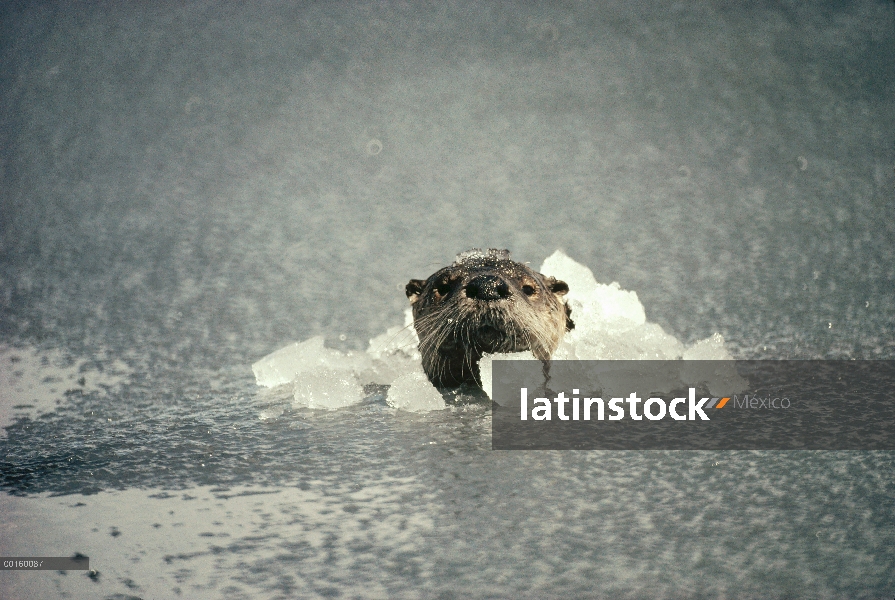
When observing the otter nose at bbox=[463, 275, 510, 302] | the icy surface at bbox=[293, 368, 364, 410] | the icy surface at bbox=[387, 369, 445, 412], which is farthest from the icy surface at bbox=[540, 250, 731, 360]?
the icy surface at bbox=[293, 368, 364, 410]

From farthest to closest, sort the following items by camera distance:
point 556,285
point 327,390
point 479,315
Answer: point 556,285
point 327,390
point 479,315

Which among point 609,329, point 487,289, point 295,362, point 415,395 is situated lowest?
point 415,395

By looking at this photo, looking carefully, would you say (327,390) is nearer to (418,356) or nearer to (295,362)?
(295,362)

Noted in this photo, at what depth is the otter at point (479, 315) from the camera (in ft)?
16.4

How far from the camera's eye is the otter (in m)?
4.99

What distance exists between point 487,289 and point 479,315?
15 cm

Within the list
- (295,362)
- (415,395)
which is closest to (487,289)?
(415,395)

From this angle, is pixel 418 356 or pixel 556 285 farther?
pixel 418 356

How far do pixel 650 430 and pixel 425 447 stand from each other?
1.14 meters

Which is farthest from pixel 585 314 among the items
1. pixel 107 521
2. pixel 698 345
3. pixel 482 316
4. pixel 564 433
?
pixel 107 521

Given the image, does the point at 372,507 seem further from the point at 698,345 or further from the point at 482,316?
the point at 698,345

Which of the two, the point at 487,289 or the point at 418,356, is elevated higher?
the point at 487,289

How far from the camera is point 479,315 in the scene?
4.96 metres

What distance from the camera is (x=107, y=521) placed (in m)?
3.60
